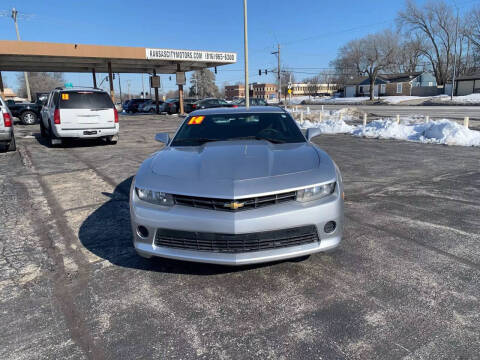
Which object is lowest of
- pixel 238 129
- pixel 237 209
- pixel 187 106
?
pixel 237 209

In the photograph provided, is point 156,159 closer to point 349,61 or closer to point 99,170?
point 99,170

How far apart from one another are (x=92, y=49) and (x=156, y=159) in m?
22.3

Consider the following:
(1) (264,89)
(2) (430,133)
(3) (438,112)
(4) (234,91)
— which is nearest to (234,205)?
(2) (430,133)

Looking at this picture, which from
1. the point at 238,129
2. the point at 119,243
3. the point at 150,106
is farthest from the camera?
the point at 150,106

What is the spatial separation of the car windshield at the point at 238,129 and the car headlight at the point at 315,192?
1.22 meters

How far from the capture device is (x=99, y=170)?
8.07 meters

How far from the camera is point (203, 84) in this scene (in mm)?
117562

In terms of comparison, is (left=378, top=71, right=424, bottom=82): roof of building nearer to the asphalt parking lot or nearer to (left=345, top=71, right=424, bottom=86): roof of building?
(left=345, top=71, right=424, bottom=86): roof of building

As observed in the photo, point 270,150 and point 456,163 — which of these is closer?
point 270,150

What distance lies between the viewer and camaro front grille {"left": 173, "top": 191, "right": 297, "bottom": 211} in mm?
2842

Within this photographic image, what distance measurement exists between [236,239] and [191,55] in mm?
25925

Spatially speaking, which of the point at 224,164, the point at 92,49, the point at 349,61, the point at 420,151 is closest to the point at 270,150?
the point at 224,164

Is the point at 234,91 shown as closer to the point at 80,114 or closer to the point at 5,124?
the point at 80,114

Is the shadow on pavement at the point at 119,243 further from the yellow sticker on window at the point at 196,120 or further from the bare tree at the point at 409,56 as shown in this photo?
the bare tree at the point at 409,56
